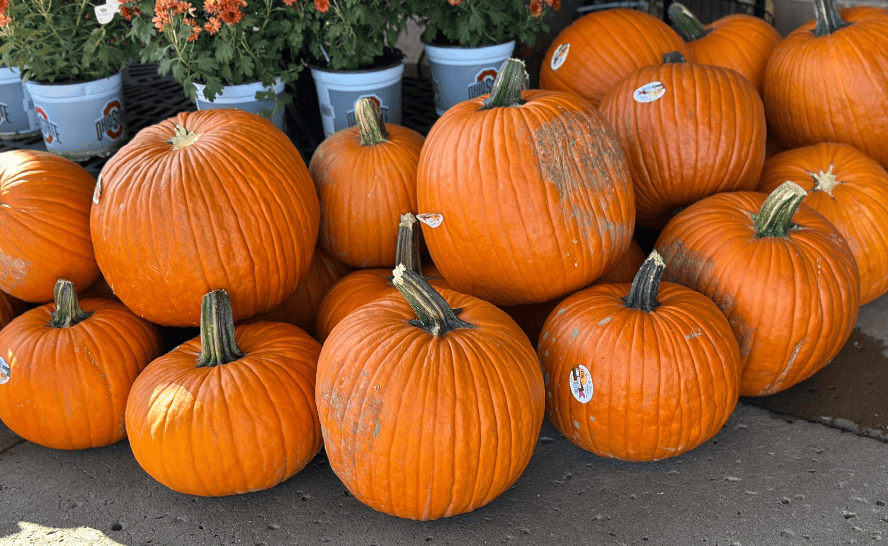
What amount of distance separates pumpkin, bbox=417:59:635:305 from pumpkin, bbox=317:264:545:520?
10.9 inches

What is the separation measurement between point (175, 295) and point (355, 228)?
588 millimetres

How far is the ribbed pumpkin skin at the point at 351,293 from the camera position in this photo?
2.15 m

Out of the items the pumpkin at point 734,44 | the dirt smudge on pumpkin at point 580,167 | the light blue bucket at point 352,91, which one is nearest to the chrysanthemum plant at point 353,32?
the light blue bucket at point 352,91

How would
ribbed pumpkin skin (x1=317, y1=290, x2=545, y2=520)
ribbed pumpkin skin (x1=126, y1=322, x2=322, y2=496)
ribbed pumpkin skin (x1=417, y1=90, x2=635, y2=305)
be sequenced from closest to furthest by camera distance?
ribbed pumpkin skin (x1=317, y1=290, x2=545, y2=520), ribbed pumpkin skin (x1=126, y1=322, x2=322, y2=496), ribbed pumpkin skin (x1=417, y1=90, x2=635, y2=305)

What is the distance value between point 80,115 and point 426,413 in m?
2.13

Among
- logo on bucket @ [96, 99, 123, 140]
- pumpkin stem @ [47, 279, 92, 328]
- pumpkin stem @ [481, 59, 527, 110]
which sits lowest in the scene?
pumpkin stem @ [47, 279, 92, 328]

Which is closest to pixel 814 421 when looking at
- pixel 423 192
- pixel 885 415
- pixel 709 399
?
pixel 885 415

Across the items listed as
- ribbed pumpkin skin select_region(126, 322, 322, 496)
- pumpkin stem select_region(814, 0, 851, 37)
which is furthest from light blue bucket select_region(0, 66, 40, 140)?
pumpkin stem select_region(814, 0, 851, 37)

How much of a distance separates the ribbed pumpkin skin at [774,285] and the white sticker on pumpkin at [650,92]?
1.39ft

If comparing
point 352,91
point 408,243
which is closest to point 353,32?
point 352,91

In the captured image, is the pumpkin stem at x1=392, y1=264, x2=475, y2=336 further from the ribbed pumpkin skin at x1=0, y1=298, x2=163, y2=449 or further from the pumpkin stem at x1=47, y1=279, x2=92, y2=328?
the pumpkin stem at x1=47, y1=279, x2=92, y2=328

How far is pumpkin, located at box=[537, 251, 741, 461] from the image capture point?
176cm

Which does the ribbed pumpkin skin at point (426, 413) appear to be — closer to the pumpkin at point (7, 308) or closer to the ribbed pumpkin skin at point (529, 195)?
the ribbed pumpkin skin at point (529, 195)

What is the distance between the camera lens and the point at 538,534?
170 centimetres
